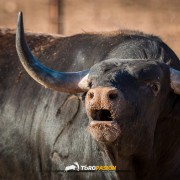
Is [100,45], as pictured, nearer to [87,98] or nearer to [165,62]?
[165,62]

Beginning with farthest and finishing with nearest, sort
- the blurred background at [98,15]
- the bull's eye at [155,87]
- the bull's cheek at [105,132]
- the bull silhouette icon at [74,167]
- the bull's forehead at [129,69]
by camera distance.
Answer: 1. the blurred background at [98,15]
2. the bull silhouette icon at [74,167]
3. the bull's eye at [155,87]
4. the bull's forehead at [129,69]
5. the bull's cheek at [105,132]

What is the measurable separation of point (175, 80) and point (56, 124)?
1.23 m

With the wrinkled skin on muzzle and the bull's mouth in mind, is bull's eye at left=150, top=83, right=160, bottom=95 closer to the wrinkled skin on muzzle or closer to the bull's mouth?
the wrinkled skin on muzzle

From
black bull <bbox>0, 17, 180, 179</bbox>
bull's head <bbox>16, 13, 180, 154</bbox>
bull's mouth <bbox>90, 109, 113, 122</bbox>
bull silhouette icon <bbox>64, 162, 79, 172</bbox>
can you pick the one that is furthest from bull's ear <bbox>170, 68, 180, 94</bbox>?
bull silhouette icon <bbox>64, 162, 79, 172</bbox>

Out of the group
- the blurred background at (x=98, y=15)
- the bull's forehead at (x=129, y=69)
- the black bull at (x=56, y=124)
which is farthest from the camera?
the blurred background at (x=98, y=15)

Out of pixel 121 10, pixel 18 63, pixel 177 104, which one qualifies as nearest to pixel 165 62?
pixel 177 104

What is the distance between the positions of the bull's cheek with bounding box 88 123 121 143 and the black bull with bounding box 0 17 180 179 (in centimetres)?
43

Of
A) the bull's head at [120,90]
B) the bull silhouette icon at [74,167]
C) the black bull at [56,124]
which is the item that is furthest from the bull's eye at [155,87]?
the bull silhouette icon at [74,167]

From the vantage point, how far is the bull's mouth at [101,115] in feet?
19.6

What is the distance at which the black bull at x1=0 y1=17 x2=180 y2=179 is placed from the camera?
679 cm

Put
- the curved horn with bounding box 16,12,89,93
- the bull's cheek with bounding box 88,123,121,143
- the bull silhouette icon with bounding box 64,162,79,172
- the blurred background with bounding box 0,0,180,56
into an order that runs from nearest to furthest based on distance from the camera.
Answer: the bull's cheek with bounding box 88,123,121,143
the curved horn with bounding box 16,12,89,93
the bull silhouette icon with bounding box 64,162,79,172
the blurred background with bounding box 0,0,180,56

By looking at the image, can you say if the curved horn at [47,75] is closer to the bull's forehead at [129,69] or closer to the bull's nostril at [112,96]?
the bull's forehead at [129,69]

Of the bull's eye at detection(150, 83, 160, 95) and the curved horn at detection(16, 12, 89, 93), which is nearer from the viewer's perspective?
the bull's eye at detection(150, 83, 160, 95)

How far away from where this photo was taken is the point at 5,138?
303 inches
